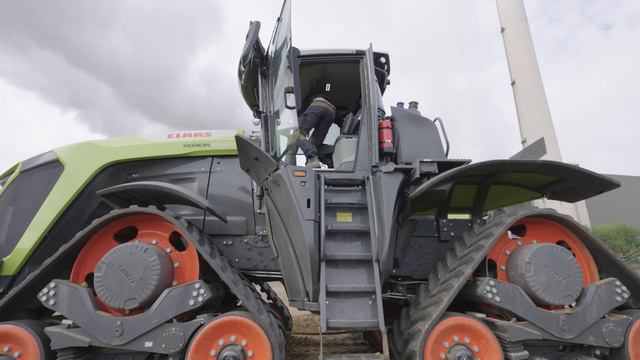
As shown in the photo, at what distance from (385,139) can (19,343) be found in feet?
10.3

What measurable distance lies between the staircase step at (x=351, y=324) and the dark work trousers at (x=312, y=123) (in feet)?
4.62

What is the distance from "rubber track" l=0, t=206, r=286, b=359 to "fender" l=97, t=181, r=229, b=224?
173 mm

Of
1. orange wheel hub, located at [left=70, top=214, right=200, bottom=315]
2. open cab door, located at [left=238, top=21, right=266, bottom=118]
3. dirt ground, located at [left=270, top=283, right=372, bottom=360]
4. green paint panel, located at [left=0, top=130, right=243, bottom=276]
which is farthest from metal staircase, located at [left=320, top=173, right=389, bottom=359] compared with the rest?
dirt ground, located at [left=270, top=283, right=372, bottom=360]

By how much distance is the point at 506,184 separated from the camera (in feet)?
10.4

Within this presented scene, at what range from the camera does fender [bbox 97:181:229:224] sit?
278 cm

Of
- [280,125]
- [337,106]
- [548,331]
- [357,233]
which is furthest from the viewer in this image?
[337,106]

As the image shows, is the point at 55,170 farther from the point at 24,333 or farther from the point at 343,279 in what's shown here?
the point at 343,279

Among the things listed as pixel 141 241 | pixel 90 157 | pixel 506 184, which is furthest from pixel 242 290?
pixel 506 184

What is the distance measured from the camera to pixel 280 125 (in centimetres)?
326

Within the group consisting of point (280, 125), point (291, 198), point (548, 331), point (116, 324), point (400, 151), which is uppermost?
point (280, 125)

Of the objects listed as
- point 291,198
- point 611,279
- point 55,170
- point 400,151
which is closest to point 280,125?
point 291,198

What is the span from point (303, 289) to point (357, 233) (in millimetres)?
603

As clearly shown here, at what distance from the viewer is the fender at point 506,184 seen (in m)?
2.76

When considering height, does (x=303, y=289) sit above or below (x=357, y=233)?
below
